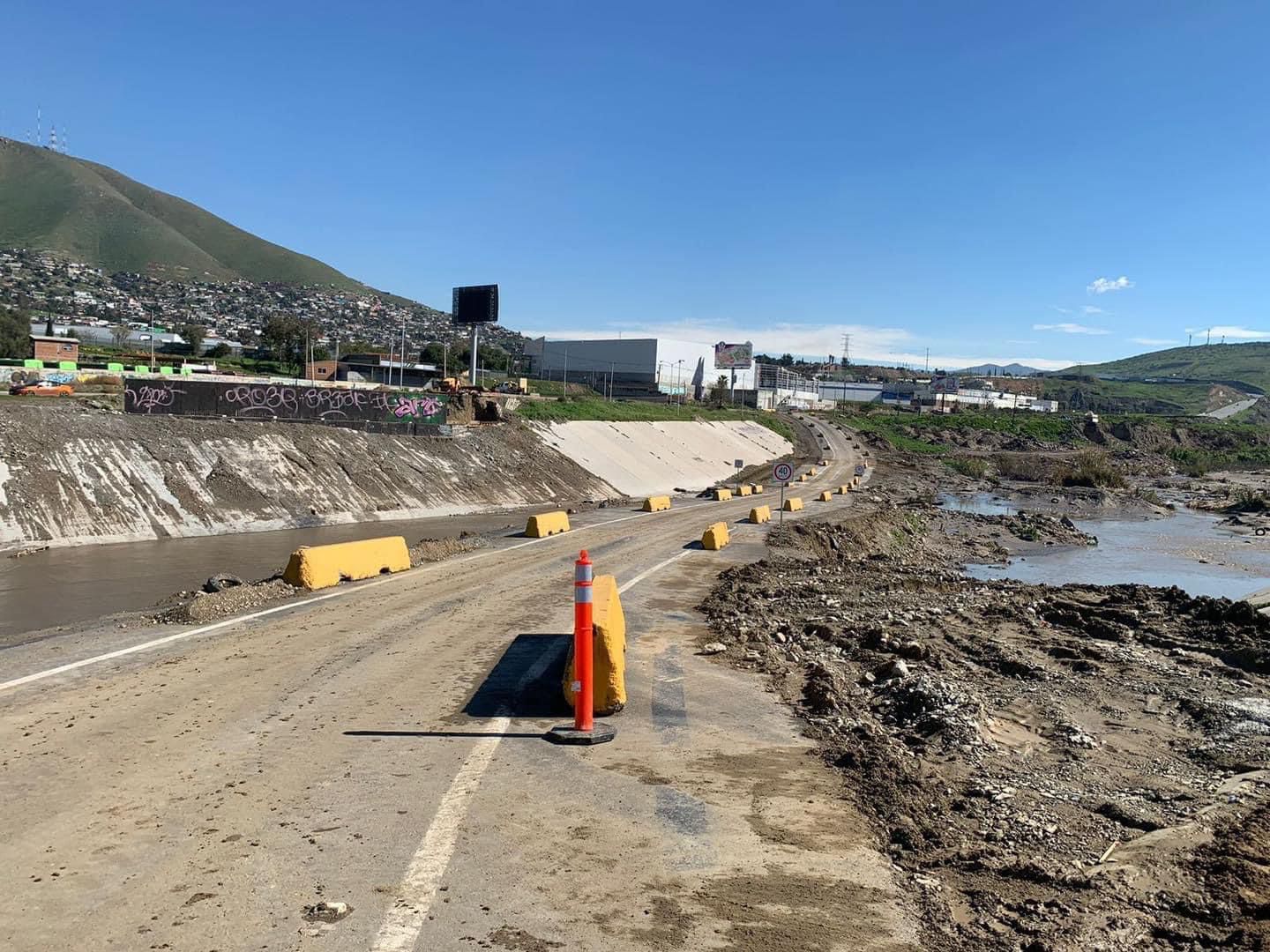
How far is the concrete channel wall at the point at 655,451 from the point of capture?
5538 centimetres

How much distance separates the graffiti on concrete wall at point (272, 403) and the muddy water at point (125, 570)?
869 centimetres

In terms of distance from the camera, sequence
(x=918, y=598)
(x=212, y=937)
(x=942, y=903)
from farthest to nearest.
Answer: (x=918, y=598) → (x=942, y=903) → (x=212, y=937)

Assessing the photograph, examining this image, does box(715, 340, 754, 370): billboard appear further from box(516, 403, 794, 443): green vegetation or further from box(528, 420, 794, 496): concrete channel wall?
box(528, 420, 794, 496): concrete channel wall

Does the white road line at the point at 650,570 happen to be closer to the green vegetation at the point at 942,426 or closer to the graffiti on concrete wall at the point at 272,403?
the graffiti on concrete wall at the point at 272,403

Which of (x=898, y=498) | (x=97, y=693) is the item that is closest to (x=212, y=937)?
(x=97, y=693)

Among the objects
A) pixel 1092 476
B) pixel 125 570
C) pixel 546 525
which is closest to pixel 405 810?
pixel 125 570

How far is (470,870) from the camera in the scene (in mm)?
4977

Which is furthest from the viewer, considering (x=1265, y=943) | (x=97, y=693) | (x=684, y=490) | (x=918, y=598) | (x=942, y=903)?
(x=684, y=490)

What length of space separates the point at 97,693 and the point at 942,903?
7714mm

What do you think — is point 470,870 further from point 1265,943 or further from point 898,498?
point 898,498

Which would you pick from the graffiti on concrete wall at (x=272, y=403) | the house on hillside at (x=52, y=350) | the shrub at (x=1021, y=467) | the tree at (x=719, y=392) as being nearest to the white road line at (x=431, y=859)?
the graffiti on concrete wall at (x=272, y=403)

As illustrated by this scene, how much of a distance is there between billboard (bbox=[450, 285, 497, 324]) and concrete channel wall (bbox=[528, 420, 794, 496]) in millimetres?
23119

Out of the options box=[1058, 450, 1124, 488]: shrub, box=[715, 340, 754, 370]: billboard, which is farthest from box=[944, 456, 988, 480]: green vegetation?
box=[715, 340, 754, 370]: billboard

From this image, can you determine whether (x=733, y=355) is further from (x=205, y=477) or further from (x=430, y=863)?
(x=430, y=863)
